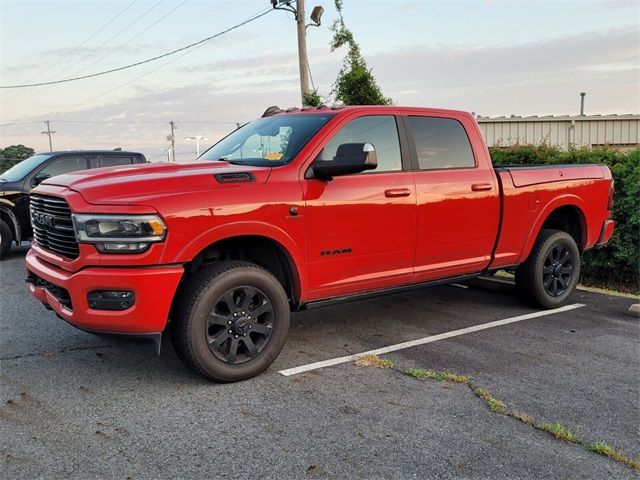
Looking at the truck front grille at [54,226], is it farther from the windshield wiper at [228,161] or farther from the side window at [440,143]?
the side window at [440,143]

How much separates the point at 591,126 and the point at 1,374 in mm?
18671

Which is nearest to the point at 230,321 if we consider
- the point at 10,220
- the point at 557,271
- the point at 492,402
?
the point at 492,402

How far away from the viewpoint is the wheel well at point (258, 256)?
13.8 ft

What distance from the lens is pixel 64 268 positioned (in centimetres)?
396

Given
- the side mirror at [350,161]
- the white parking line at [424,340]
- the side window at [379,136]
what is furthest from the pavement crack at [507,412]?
the side window at [379,136]

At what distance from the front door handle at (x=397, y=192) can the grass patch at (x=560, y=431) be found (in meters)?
2.11

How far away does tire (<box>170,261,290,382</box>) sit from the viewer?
389cm

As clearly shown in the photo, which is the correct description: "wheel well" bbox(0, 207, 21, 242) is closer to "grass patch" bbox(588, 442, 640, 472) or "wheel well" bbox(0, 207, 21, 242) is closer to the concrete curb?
the concrete curb

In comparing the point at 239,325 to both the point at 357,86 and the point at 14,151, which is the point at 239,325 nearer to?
the point at 357,86

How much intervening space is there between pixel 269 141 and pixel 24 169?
7.13m

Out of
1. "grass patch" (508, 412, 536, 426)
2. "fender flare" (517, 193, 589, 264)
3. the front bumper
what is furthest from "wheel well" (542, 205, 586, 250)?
the front bumper

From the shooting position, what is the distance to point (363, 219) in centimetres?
464

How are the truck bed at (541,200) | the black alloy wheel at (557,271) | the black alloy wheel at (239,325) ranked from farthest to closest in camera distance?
the black alloy wheel at (557,271) → the truck bed at (541,200) → the black alloy wheel at (239,325)

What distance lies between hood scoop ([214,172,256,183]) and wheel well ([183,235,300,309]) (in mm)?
402
